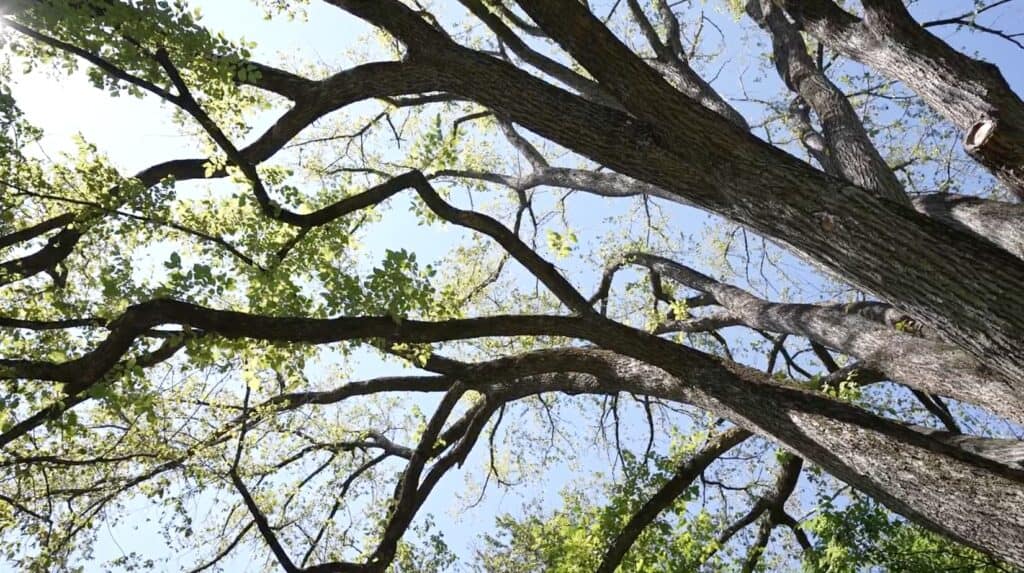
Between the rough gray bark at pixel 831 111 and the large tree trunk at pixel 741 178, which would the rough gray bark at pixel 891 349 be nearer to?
the large tree trunk at pixel 741 178

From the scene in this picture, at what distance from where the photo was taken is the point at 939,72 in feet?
15.1

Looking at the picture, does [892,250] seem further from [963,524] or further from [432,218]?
[432,218]

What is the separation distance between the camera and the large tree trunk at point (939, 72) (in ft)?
12.2

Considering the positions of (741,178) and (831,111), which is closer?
(741,178)

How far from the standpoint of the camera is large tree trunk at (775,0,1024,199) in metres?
3.72

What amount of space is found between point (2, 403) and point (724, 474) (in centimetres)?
878

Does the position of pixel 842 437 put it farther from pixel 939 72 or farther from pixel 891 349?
pixel 939 72

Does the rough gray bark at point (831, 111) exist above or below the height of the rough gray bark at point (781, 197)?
above

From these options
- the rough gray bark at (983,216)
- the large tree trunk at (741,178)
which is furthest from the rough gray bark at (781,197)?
the rough gray bark at (983,216)

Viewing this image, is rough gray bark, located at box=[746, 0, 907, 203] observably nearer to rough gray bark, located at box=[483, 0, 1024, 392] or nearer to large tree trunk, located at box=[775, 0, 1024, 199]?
large tree trunk, located at box=[775, 0, 1024, 199]

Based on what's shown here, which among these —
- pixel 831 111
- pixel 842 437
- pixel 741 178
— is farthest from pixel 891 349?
pixel 741 178

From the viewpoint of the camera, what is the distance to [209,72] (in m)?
4.27

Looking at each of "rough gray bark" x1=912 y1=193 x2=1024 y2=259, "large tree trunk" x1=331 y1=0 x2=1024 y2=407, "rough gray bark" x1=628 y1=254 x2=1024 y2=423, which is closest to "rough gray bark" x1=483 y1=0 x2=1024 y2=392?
"large tree trunk" x1=331 y1=0 x2=1024 y2=407

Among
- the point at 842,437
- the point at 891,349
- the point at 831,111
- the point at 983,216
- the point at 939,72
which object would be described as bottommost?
the point at 842,437
